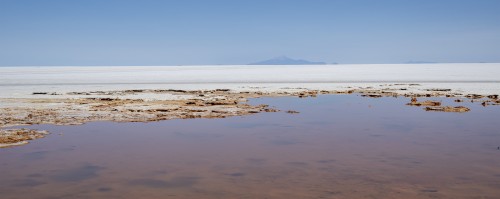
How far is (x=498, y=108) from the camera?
A: 16531 millimetres

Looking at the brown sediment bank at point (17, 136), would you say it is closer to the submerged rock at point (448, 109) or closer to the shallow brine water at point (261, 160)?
the shallow brine water at point (261, 160)

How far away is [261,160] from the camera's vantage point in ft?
27.0

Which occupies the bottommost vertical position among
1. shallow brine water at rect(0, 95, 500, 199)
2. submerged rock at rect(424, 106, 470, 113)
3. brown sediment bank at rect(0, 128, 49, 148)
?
shallow brine water at rect(0, 95, 500, 199)

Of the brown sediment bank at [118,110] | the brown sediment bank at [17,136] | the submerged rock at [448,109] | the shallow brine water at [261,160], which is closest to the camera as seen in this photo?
the shallow brine water at [261,160]

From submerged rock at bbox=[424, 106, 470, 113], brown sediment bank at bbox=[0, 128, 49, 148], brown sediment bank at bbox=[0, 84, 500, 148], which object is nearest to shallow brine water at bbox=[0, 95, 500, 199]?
brown sediment bank at bbox=[0, 128, 49, 148]

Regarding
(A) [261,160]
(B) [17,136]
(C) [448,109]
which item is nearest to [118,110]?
(B) [17,136]

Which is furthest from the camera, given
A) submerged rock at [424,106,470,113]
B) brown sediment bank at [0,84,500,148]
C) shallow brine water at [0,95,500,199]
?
submerged rock at [424,106,470,113]

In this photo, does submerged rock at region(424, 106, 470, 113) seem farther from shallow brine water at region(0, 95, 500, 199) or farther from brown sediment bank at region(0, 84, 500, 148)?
shallow brine water at region(0, 95, 500, 199)

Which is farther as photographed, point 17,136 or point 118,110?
point 118,110

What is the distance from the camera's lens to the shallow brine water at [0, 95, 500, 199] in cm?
636

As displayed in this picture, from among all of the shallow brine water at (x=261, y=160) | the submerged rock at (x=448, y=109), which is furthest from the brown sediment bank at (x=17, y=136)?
the submerged rock at (x=448, y=109)

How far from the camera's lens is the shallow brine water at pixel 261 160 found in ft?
20.9

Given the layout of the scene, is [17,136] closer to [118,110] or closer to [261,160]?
[118,110]

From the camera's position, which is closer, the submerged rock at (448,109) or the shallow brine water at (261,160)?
the shallow brine water at (261,160)
